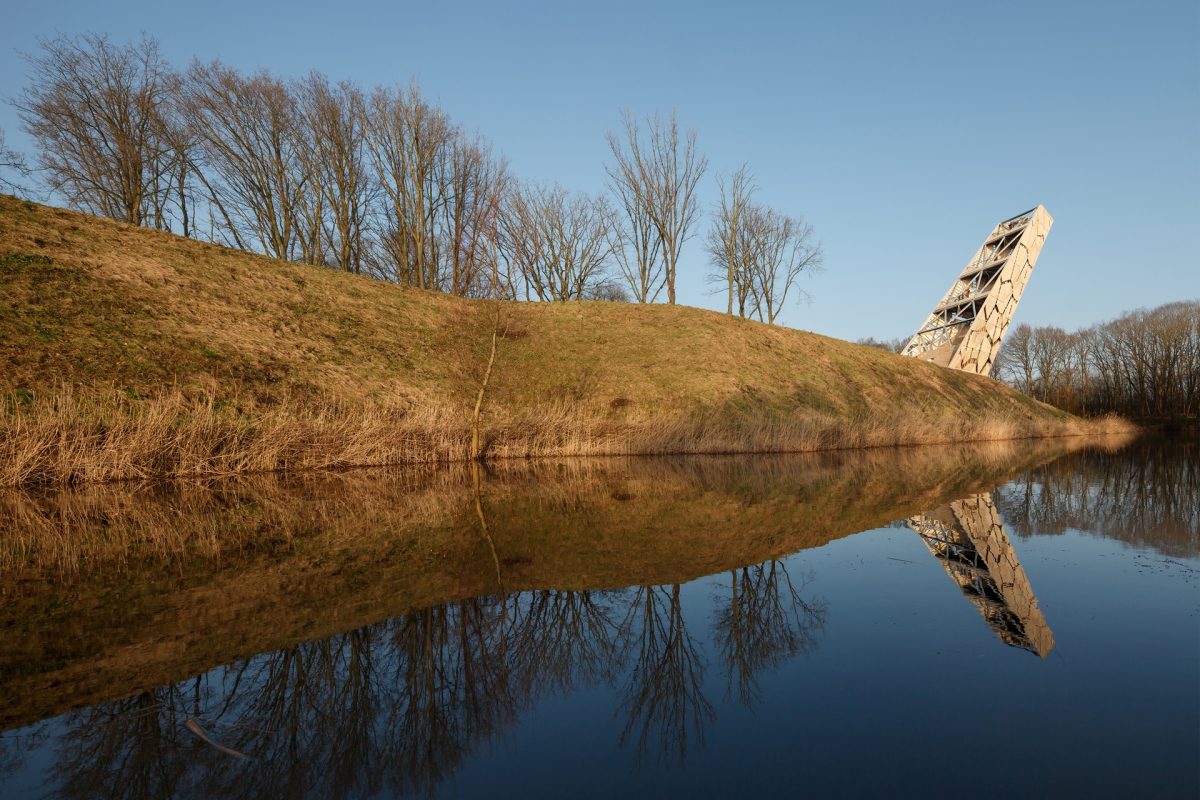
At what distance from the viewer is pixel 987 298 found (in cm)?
3594

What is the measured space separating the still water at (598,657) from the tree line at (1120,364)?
159ft

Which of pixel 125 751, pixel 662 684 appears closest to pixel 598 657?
pixel 662 684

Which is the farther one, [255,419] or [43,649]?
[255,419]

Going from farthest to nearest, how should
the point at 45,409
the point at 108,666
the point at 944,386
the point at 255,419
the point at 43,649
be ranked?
the point at 944,386 < the point at 255,419 < the point at 45,409 < the point at 43,649 < the point at 108,666

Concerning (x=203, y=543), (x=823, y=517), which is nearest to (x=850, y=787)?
→ (x=823, y=517)

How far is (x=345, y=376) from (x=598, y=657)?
16.8 m

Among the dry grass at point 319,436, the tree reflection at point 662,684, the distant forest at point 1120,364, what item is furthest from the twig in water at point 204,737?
the distant forest at point 1120,364

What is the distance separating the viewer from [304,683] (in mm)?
3045

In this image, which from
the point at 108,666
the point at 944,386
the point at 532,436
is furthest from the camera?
the point at 944,386

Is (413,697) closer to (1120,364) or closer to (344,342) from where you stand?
(344,342)

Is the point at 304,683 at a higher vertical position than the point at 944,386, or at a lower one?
lower

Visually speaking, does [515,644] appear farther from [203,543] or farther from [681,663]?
[203,543]

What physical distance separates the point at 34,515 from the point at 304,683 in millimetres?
7610

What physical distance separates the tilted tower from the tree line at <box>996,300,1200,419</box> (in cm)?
1413
